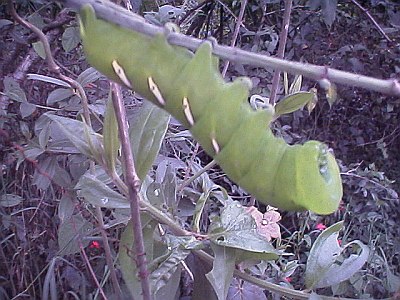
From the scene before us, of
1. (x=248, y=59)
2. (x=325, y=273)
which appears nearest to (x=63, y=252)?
(x=325, y=273)

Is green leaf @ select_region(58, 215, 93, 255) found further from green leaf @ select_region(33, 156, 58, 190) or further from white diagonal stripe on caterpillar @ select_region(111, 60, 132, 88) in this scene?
white diagonal stripe on caterpillar @ select_region(111, 60, 132, 88)

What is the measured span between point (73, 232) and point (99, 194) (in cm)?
23

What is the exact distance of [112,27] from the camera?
20.1 inches

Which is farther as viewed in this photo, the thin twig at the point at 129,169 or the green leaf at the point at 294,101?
the green leaf at the point at 294,101

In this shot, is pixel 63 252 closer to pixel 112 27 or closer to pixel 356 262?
pixel 356 262

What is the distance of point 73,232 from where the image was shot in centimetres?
96

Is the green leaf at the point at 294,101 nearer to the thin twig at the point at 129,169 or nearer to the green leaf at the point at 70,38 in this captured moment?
the thin twig at the point at 129,169

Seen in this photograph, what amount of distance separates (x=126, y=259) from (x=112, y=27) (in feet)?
1.08

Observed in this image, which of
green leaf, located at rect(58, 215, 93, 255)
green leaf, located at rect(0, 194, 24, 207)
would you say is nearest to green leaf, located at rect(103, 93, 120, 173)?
green leaf, located at rect(58, 215, 93, 255)

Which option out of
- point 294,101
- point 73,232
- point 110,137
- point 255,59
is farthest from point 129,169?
point 73,232

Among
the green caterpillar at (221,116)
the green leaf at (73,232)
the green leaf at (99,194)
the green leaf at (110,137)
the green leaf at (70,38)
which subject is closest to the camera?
the green caterpillar at (221,116)

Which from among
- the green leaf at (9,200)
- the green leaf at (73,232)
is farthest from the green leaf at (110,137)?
the green leaf at (9,200)

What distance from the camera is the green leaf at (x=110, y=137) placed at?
2.14 feet

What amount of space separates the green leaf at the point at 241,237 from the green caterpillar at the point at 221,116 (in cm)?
17
